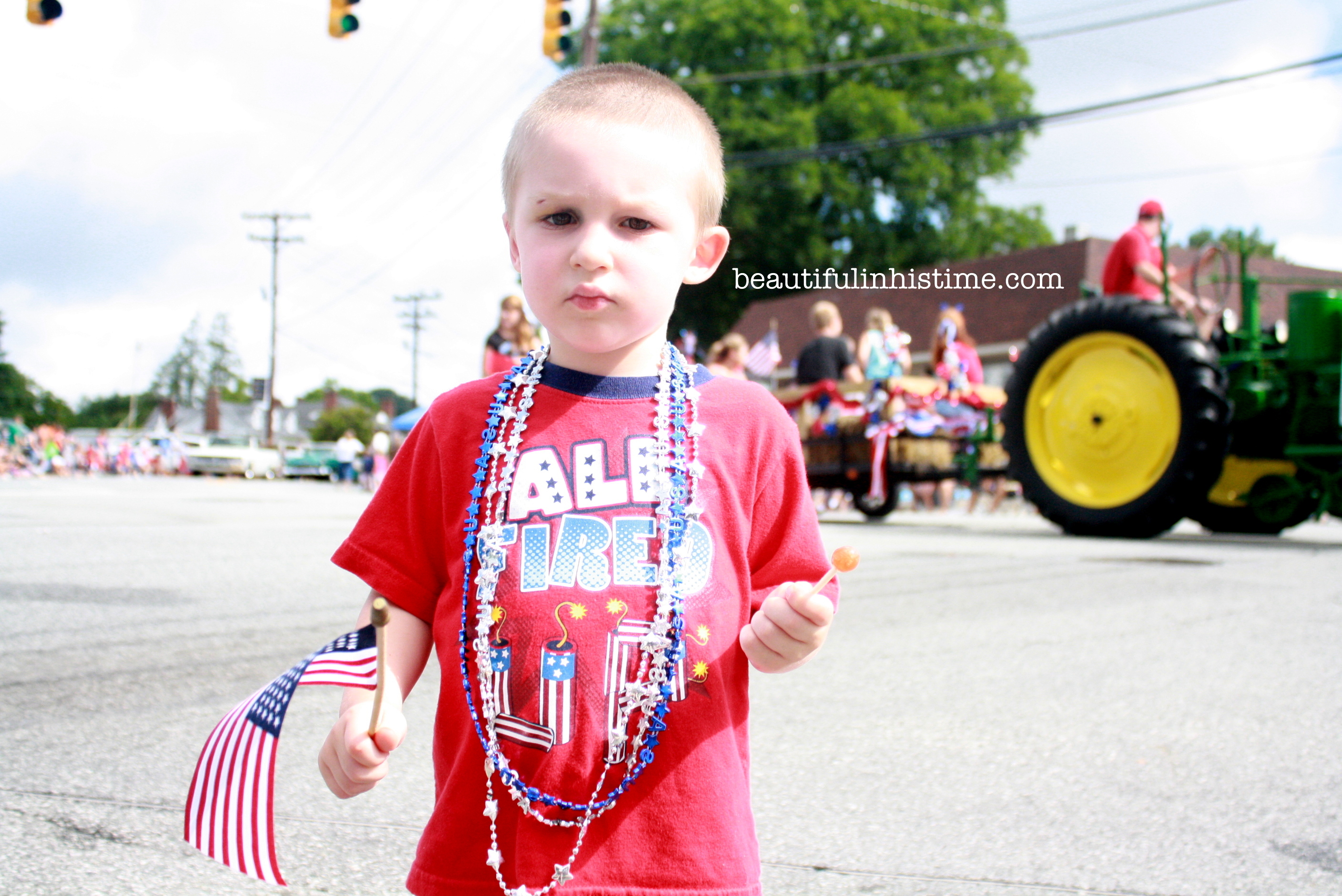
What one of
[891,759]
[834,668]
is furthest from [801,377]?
[891,759]

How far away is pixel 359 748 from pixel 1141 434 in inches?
263

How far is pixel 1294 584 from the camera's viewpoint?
4.93 m

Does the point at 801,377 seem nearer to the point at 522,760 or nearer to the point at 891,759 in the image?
the point at 891,759

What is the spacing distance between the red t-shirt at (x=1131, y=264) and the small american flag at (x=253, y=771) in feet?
23.2

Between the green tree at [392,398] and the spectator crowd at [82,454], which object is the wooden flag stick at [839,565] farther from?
the green tree at [392,398]

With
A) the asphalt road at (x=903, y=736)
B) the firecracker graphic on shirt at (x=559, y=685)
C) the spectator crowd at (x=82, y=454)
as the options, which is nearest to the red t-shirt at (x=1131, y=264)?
the asphalt road at (x=903, y=736)

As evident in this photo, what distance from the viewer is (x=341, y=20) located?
37.7 feet

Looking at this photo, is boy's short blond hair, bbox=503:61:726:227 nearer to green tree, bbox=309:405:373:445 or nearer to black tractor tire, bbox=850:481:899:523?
black tractor tire, bbox=850:481:899:523

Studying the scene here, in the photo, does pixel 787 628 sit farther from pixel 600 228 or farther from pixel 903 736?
pixel 903 736

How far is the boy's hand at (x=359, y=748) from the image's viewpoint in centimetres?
114

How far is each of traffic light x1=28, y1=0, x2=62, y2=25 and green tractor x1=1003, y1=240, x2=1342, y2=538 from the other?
7791 millimetres

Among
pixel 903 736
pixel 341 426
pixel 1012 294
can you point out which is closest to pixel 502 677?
pixel 903 736

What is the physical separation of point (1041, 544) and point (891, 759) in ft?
15.7

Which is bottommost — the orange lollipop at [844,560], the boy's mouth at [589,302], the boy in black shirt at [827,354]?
the orange lollipop at [844,560]
